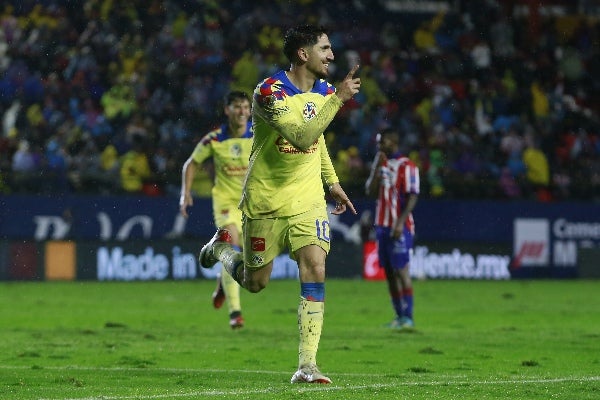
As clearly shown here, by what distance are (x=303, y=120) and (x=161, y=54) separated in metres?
17.9

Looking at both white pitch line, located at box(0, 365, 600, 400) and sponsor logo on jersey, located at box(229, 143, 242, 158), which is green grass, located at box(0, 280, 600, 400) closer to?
white pitch line, located at box(0, 365, 600, 400)

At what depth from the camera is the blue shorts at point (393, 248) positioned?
47.6 feet

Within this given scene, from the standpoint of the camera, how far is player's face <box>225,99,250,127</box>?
46.3 feet

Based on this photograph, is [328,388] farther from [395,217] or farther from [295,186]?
[395,217]

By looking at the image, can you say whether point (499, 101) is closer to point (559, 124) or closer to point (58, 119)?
point (559, 124)

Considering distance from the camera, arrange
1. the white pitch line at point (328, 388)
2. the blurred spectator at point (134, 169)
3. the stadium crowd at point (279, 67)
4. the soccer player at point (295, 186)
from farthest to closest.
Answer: the stadium crowd at point (279, 67), the blurred spectator at point (134, 169), the soccer player at point (295, 186), the white pitch line at point (328, 388)

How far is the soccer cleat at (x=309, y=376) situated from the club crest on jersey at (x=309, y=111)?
1691 mm

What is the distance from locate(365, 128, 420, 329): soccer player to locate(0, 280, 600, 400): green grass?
476 mm

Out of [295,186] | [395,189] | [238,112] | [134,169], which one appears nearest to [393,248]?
[395,189]

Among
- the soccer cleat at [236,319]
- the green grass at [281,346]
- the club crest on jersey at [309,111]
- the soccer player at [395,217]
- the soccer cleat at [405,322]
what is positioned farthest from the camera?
the soccer cleat at [405,322]

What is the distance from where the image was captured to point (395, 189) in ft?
48.5

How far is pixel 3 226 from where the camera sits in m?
22.5

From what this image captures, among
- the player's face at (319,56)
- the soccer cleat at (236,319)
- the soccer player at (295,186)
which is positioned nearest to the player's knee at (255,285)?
the soccer player at (295,186)

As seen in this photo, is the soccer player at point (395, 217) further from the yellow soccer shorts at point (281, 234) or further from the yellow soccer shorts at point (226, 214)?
the yellow soccer shorts at point (281, 234)
